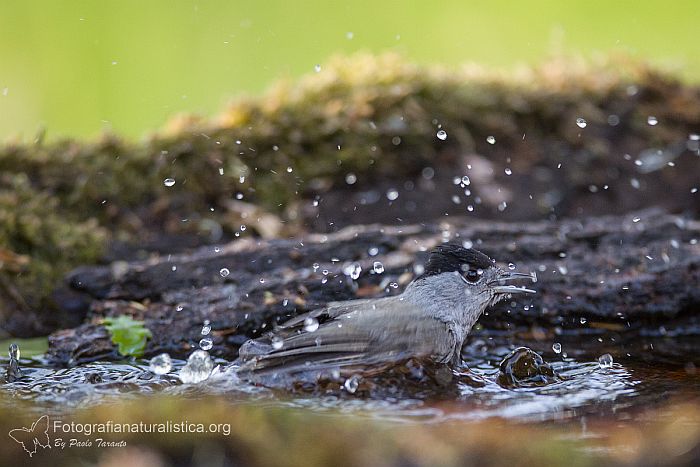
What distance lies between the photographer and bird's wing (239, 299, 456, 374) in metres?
3.73

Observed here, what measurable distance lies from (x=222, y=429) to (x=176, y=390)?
1.43 meters

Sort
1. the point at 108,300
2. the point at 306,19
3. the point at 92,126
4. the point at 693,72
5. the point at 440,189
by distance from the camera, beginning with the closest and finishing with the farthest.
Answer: the point at 108,300 < the point at 440,189 < the point at 693,72 < the point at 92,126 < the point at 306,19

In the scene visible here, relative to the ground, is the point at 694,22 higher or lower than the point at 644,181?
higher

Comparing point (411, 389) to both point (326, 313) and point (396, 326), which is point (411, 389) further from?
point (326, 313)

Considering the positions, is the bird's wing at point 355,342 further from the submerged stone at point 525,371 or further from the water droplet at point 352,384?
the submerged stone at point 525,371

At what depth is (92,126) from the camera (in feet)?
30.2

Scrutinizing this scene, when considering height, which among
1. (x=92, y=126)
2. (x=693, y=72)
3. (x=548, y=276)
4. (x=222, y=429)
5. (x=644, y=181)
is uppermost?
(x=92, y=126)

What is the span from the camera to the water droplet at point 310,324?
3875 millimetres

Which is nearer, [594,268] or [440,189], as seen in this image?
[594,268]

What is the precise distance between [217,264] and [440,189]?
6.47ft

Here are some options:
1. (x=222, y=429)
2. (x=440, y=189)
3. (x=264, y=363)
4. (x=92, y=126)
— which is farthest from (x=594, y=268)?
(x=92, y=126)

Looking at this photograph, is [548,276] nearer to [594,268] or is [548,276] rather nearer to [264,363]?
[594,268]

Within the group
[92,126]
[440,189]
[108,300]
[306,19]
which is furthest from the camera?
[306,19]

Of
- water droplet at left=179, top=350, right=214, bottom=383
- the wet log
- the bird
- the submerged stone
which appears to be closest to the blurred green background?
the wet log
